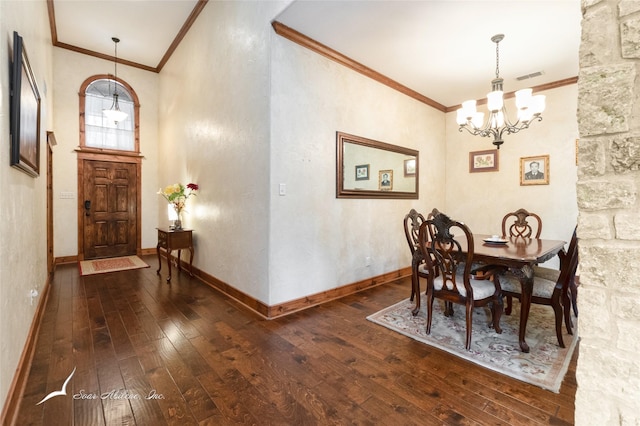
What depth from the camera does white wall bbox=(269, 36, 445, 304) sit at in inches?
112

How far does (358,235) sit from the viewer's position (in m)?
3.70

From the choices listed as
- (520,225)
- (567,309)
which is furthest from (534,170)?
(567,309)

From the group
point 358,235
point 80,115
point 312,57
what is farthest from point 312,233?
point 80,115

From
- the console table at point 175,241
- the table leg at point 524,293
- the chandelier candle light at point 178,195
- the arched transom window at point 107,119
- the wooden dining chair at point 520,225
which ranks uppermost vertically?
the arched transom window at point 107,119

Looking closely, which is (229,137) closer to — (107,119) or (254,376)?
Answer: (254,376)

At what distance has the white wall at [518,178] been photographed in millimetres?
4098

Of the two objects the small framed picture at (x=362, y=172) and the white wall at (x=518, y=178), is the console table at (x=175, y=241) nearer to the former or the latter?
the small framed picture at (x=362, y=172)

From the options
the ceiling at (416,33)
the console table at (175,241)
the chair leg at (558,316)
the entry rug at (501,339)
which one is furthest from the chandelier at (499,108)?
the console table at (175,241)

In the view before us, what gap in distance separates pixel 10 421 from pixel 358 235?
311 centimetres

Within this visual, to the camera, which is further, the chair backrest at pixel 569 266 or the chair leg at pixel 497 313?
the chair leg at pixel 497 313

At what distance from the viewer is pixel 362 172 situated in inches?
147

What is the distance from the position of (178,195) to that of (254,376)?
10.4 ft

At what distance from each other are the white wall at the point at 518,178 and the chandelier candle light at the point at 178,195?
436cm

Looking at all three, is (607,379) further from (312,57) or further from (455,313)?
(312,57)
